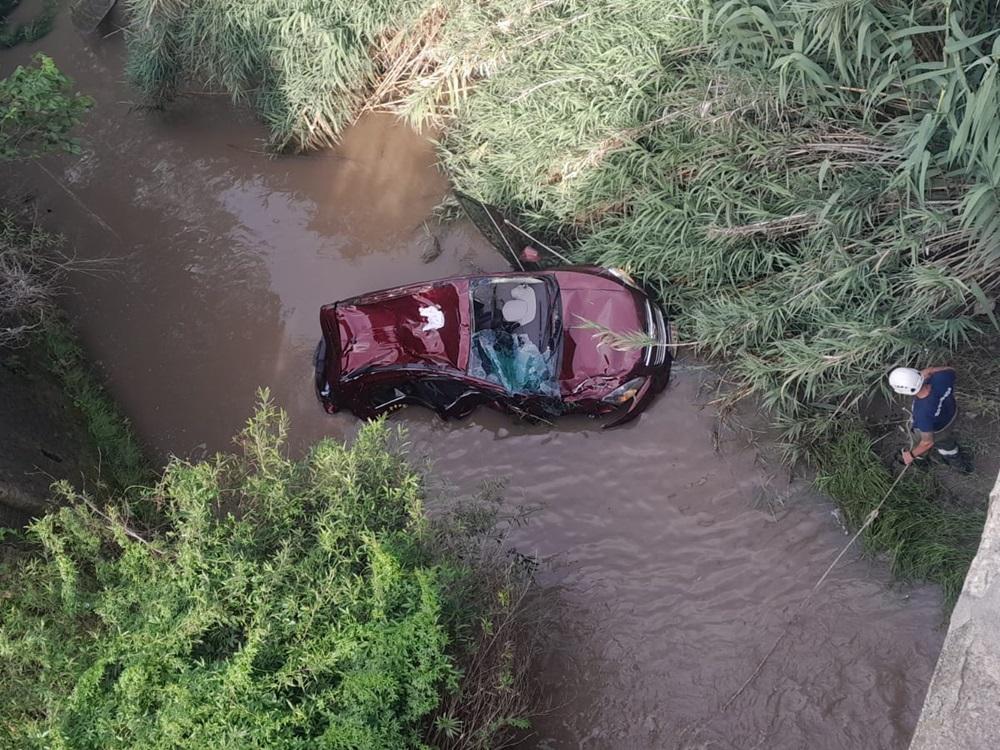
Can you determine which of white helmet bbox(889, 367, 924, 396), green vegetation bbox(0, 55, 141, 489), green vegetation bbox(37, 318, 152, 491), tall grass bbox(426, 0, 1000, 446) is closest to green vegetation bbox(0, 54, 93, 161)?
green vegetation bbox(0, 55, 141, 489)

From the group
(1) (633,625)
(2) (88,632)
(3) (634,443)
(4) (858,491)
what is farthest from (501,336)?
(2) (88,632)

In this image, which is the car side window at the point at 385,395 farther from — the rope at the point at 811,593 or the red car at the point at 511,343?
the rope at the point at 811,593

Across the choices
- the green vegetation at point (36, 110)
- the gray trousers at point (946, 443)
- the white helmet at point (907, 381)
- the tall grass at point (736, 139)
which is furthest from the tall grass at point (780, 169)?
the green vegetation at point (36, 110)

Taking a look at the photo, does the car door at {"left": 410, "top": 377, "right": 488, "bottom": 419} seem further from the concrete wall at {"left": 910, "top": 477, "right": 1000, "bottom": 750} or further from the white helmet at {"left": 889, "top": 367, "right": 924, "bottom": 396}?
the concrete wall at {"left": 910, "top": 477, "right": 1000, "bottom": 750}

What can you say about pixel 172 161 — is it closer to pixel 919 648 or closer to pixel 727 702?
pixel 727 702

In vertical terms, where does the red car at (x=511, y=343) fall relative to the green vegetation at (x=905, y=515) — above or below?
above

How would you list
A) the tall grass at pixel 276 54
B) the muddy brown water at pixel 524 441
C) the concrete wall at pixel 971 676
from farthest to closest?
the tall grass at pixel 276 54
the muddy brown water at pixel 524 441
the concrete wall at pixel 971 676
